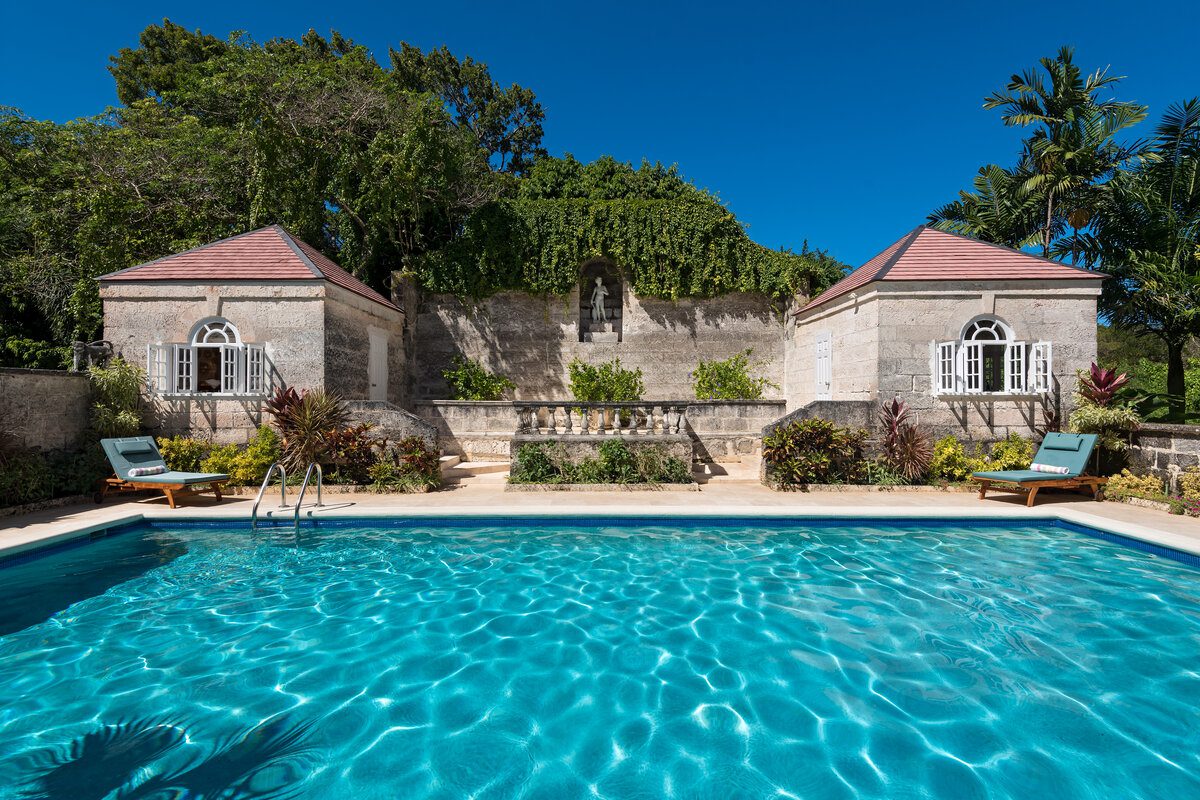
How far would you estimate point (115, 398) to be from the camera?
32.1 feet

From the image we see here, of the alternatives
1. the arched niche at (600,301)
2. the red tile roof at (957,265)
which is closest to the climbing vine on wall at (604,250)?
the arched niche at (600,301)

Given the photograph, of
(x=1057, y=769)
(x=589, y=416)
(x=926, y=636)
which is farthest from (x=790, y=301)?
(x=1057, y=769)

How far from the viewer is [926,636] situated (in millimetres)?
4516

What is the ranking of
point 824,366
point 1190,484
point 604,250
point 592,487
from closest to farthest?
point 1190,484, point 592,487, point 824,366, point 604,250

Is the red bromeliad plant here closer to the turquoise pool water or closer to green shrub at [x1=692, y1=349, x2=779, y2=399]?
the turquoise pool water

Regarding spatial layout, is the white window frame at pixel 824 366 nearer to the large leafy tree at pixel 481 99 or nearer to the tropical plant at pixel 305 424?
the tropical plant at pixel 305 424

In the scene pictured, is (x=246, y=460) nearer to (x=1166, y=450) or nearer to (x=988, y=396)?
(x=988, y=396)

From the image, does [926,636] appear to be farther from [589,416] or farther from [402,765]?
[589,416]

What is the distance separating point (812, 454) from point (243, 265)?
12272mm

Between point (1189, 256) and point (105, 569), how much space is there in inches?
912

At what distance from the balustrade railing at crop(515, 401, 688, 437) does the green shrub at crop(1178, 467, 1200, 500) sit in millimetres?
7873

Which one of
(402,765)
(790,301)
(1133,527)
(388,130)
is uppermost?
(388,130)

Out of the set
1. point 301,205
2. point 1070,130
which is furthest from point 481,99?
point 1070,130

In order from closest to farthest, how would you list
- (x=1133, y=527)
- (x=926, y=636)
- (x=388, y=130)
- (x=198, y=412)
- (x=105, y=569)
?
(x=926, y=636), (x=105, y=569), (x=1133, y=527), (x=198, y=412), (x=388, y=130)
